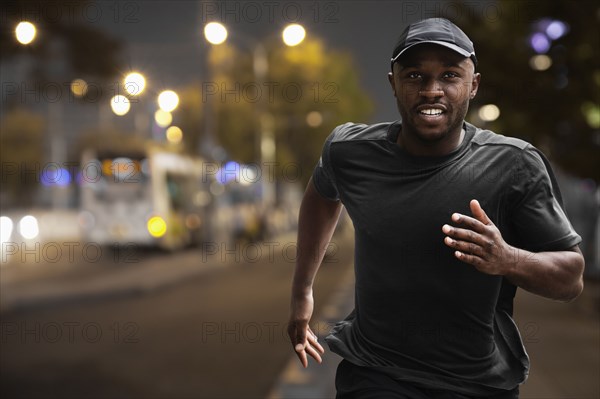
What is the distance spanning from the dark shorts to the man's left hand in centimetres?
46

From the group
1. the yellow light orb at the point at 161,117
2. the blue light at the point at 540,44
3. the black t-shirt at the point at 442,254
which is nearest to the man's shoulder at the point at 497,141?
the black t-shirt at the point at 442,254

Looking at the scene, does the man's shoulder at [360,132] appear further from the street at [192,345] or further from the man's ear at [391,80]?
the street at [192,345]

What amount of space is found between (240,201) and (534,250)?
34291 millimetres

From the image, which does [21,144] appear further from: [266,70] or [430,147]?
[430,147]

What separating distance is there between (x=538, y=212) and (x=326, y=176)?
68cm

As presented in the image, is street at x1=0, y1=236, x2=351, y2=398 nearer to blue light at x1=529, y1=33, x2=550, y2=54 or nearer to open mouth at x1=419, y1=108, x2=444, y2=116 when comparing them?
blue light at x1=529, y1=33, x2=550, y2=54

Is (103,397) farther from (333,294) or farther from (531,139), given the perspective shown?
(531,139)

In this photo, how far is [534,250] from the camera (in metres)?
2.34

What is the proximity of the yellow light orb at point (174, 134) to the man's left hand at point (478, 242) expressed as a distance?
5669cm

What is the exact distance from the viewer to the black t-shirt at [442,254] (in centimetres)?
235

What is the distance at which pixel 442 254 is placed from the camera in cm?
237

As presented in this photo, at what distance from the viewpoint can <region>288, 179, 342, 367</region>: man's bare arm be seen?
2.83 metres

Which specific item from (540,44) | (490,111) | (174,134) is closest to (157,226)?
(490,111)

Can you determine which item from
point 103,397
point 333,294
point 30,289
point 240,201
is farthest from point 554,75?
point 240,201
